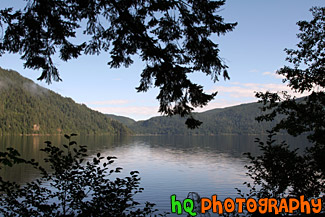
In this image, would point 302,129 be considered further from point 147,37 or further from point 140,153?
point 140,153

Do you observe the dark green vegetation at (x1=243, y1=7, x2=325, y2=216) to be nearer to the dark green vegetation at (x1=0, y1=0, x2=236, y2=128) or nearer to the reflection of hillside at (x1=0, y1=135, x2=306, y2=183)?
the dark green vegetation at (x1=0, y1=0, x2=236, y2=128)

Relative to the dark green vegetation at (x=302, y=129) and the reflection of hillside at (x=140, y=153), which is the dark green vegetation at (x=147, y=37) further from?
the reflection of hillside at (x=140, y=153)

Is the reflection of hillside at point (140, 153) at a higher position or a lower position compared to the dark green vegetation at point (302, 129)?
lower

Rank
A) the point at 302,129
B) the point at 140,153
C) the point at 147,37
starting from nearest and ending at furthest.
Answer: the point at 147,37
the point at 302,129
the point at 140,153

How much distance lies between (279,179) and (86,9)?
7.16 meters

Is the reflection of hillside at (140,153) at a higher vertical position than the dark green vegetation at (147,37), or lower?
lower

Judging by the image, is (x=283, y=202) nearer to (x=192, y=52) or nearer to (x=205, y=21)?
(x=192, y=52)

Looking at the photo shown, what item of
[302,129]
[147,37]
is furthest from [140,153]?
[147,37]

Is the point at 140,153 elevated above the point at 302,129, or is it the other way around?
the point at 302,129

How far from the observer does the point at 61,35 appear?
17.8ft

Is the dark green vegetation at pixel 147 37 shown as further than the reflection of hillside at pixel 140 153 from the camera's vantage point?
No

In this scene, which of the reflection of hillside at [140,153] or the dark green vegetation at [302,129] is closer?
the dark green vegetation at [302,129]

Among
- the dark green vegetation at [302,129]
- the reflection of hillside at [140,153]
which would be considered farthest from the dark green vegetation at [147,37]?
the reflection of hillside at [140,153]

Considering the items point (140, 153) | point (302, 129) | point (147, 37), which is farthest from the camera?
point (140, 153)
